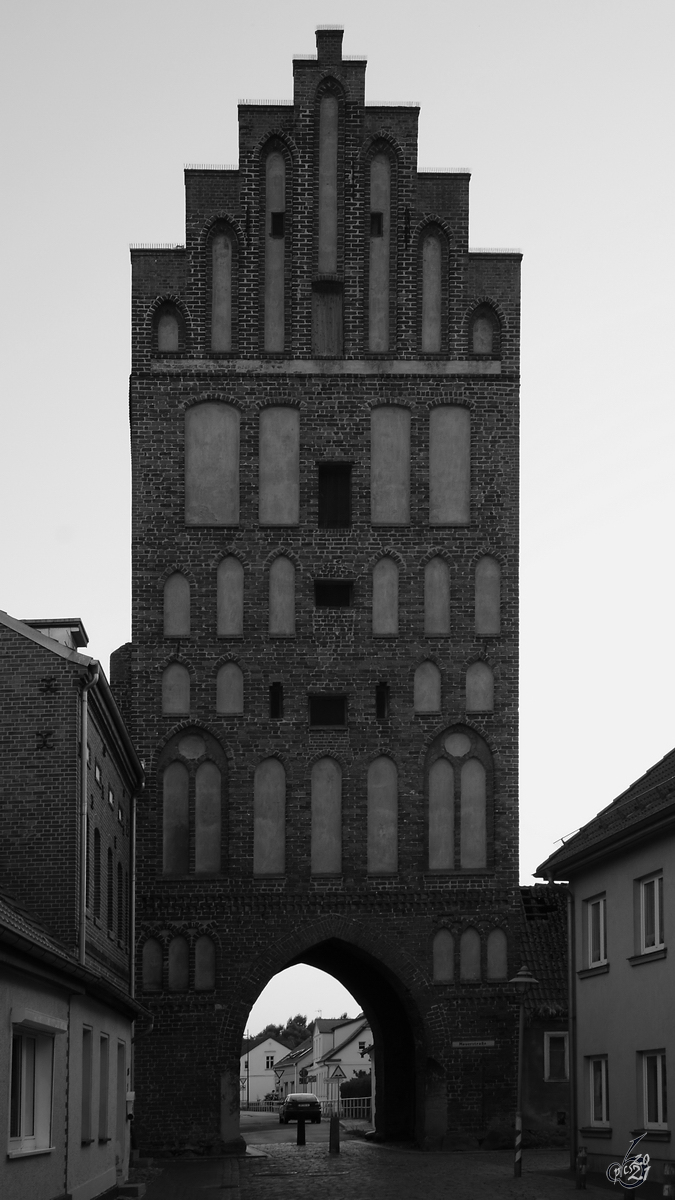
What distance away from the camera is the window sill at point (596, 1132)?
2495cm

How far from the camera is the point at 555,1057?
3319 centimetres

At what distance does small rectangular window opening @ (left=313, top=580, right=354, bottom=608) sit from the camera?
33812mm

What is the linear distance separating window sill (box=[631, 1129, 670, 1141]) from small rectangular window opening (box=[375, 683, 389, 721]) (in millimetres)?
11566

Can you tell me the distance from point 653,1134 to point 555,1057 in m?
11.1

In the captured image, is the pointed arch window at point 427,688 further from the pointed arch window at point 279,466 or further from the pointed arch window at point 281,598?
the pointed arch window at point 279,466

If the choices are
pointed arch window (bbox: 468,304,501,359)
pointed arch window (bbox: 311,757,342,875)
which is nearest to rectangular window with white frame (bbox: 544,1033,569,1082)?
pointed arch window (bbox: 311,757,342,875)

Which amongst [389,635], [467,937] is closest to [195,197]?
[389,635]

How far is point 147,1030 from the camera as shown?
31125mm

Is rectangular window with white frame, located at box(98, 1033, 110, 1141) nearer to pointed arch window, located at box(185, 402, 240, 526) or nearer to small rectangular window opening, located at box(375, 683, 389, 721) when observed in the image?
small rectangular window opening, located at box(375, 683, 389, 721)

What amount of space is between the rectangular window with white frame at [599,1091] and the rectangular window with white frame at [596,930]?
1448 mm

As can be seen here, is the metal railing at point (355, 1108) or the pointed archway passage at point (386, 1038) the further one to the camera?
the metal railing at point (355, 1108)

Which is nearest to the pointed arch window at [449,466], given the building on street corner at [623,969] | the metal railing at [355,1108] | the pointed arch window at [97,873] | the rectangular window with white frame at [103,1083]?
the building on street corner at [623,969]

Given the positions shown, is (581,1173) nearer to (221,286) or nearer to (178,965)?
(178,965)

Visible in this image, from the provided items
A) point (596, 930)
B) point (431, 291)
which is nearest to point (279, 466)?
point (431, 291)
